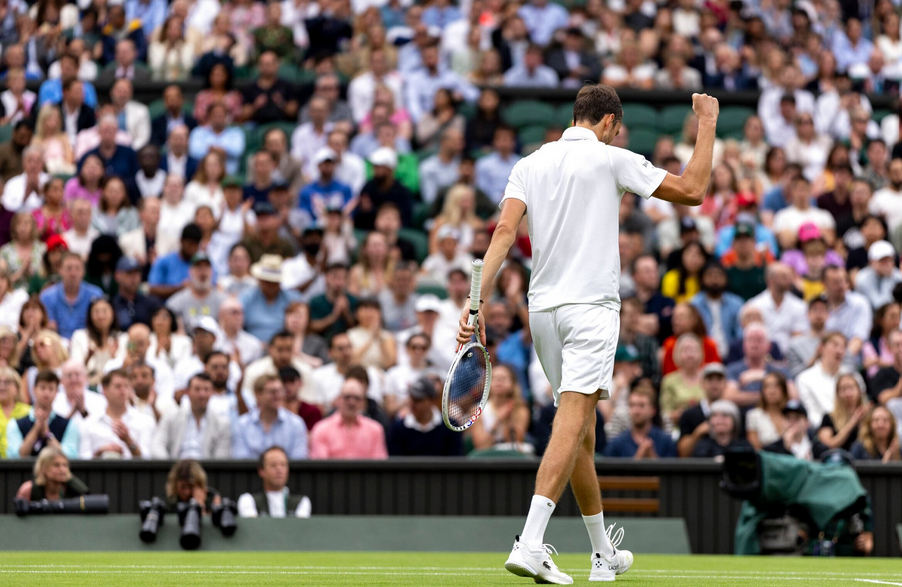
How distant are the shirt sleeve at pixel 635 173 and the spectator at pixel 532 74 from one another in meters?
12.3

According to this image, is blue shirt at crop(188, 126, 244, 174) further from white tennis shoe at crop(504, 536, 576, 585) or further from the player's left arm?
white tennis shoe at crop(504, 536, 576, 585)

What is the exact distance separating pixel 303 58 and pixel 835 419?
359 inches

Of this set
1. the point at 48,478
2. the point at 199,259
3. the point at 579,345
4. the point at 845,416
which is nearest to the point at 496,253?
the point at 579,345

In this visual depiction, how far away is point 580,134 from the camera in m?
6.21

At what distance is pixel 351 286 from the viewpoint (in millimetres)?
14219

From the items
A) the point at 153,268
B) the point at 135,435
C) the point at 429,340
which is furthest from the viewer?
the point at 153,268

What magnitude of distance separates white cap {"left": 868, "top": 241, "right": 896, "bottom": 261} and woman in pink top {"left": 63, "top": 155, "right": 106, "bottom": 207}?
25.7 feet

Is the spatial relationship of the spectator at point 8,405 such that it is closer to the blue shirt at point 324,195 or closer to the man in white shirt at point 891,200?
the blue shirt at point 324,195

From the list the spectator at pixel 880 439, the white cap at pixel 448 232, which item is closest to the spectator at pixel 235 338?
the white cap at pixel 448 232

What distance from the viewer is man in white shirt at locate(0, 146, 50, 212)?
14945 mm

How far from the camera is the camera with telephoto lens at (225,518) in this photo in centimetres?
980

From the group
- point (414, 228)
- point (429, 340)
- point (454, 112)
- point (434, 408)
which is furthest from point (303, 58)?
point (434, 408)

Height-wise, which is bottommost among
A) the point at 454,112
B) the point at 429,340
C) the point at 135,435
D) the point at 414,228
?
the point at 135,435

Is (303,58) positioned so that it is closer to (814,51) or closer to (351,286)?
(351,286)
